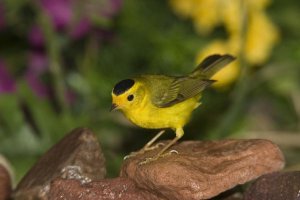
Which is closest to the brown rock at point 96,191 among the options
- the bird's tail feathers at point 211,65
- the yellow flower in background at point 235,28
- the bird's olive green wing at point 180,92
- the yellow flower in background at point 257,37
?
the bird's olive green wing at point 180,92

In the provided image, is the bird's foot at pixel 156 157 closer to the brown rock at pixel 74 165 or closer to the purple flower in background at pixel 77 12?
the brown rock at pixel 74 165

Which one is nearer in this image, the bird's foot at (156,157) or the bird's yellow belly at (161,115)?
the bird's foot at (156,157)

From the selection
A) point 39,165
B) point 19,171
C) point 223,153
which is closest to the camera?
point 223,153

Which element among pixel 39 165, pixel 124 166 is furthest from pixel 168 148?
pixel 39 165

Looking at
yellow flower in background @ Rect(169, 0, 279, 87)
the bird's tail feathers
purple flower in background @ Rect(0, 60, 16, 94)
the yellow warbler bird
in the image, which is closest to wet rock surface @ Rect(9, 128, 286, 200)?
the yellow warbler bird

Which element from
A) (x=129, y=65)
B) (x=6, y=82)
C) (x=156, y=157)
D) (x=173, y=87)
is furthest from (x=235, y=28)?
(x=156, y=157)

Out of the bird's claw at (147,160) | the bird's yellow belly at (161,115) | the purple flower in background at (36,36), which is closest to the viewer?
the bird's claw at (147,160)

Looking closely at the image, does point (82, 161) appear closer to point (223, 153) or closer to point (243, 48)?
point (223, 153)

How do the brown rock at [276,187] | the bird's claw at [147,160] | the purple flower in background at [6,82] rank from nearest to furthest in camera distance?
the brown rock at [276,187], the bird's claw at [147,160], the purple flower in background at [6,82]
